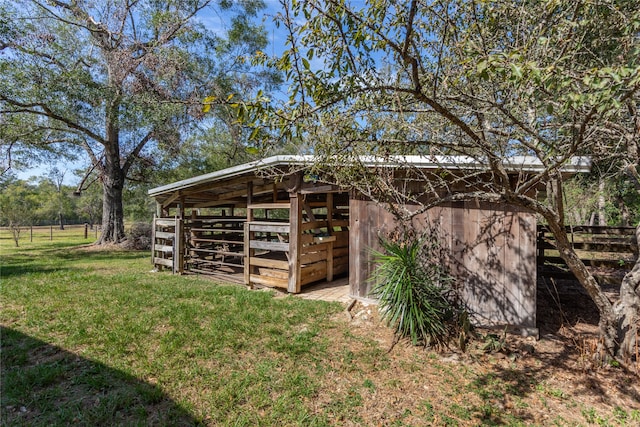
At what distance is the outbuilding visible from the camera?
12.8 feet

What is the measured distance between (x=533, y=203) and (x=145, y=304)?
5.69m

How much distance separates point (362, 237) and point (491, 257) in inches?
74.9

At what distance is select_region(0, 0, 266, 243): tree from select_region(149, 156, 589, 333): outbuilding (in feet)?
12.7

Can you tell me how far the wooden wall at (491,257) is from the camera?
3.91 metres

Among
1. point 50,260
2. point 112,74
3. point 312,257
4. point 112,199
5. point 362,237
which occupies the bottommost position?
point 50,260

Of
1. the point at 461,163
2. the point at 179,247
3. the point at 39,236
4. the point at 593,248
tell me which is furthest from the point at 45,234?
the point at 593,248

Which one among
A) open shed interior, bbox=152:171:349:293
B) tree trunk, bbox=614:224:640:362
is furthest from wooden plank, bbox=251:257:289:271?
tree trunk, bbox=614:224:640:362

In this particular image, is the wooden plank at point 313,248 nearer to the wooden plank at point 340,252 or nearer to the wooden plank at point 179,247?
the wooden plank at point 340,252

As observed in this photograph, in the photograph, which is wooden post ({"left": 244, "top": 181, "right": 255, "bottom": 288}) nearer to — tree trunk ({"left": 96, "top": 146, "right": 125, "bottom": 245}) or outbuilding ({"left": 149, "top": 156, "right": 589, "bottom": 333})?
outbuilding ({"left": 149, "top": 156, "right": 589, "bottom": 333})

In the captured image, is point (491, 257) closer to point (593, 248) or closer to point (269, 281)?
point (593, 248)

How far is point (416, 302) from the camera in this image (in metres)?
3.79

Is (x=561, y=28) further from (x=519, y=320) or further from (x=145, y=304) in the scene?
(x=145, y=304)

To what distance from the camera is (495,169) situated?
276cm

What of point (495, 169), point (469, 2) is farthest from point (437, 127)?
point (469, 2)
